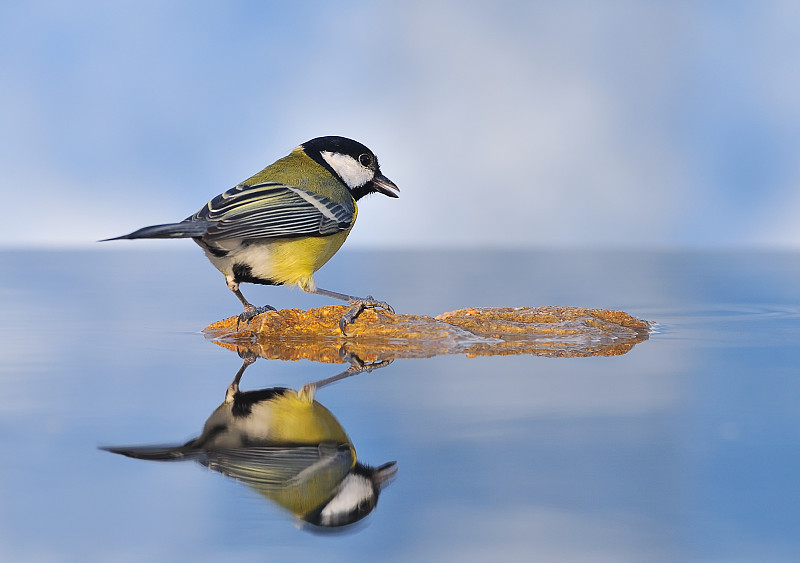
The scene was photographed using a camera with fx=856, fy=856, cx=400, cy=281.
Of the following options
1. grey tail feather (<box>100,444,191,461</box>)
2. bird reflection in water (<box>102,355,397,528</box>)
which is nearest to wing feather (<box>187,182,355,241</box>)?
bird reflection in water (<box>102,355,397,528</box>)

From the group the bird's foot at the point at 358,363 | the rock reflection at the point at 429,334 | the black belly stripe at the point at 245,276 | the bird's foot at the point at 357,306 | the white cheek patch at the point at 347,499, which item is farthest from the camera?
the bird's foot at the point at 357,306

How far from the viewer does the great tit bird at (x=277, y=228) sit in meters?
6.54

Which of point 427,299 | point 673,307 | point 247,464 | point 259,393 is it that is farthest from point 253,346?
point 673,307

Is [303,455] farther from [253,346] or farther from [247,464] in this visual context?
[253,346]

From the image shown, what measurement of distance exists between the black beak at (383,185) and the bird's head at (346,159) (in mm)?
52

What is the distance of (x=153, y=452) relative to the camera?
3645 millimetres

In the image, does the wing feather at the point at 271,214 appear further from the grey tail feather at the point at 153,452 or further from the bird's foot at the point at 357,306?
the grey tail feather at the point at 153,452

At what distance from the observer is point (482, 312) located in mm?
7840

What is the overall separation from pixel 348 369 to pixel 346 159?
2.86 meters

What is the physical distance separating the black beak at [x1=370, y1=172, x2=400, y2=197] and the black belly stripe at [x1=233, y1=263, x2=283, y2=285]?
155 centimetres

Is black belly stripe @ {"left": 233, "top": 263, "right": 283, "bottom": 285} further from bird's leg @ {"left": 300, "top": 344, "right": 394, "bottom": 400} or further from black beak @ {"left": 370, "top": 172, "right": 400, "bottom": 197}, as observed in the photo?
black beak @ {"left": 370, "top": 172, "right": 400, "bottom": 197}

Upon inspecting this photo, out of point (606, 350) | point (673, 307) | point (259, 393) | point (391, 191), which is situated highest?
point (391, 191)

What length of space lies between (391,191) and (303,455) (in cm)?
469


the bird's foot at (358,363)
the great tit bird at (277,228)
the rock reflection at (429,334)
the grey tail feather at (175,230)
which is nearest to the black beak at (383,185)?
the great tit bird at (277,228)
